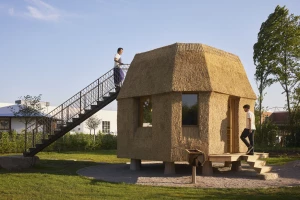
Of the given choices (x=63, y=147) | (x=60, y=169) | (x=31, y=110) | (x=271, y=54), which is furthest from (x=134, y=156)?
(x=271, y=54)

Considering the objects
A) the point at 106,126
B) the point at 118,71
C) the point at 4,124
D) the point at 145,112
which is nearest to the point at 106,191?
the point at 145,112

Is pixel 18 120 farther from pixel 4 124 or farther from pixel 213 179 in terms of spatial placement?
pixel 213 179

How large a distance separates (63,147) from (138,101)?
19.3 m

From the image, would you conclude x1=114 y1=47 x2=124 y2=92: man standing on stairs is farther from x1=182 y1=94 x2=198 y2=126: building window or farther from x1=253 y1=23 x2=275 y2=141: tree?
x1=253 y1=23 x2=275 y2=141: tree

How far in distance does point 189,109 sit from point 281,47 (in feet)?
81.2

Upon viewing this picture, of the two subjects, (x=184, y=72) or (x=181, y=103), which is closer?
(x=181, y=103)

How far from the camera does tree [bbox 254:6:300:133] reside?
3577 cm

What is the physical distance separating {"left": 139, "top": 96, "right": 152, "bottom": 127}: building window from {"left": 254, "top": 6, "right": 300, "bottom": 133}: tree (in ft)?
77.9

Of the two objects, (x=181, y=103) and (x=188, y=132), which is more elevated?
(x=181, y=103)

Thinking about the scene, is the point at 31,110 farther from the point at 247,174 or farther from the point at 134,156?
the point at 247,174

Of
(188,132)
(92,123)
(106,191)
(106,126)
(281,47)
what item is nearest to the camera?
(106,191)

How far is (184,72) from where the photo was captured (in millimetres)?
14828

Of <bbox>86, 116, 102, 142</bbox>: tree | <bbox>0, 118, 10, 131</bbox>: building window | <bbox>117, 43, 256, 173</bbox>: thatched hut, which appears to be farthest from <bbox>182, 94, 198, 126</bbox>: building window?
<bbox>86, 116, 102, 142</bbox>: tree

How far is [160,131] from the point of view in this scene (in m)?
15.0
